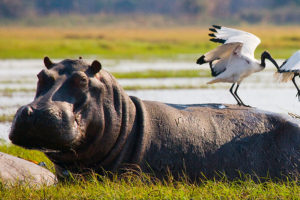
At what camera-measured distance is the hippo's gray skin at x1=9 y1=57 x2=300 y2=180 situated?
492 centimetres

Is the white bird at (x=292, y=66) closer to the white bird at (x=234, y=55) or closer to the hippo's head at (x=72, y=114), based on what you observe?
the white bird at (x=234, y=55)

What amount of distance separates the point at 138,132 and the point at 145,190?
50 cm

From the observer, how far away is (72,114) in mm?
4961

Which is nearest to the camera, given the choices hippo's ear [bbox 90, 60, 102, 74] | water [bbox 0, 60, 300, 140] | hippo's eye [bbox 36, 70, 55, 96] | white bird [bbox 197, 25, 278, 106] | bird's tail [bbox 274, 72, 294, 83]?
hippo's eye [bbox 36, 70, 55, 96]

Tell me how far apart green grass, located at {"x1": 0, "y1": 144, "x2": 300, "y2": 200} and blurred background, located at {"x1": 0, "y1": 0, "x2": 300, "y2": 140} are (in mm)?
5679

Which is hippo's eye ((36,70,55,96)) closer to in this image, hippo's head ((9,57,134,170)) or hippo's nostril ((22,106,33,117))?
hippo's head ((9,57,134,170))

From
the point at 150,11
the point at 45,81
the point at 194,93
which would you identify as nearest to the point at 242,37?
the point at 45,81

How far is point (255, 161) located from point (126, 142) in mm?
1250

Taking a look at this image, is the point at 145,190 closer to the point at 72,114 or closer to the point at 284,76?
the point at 72,114

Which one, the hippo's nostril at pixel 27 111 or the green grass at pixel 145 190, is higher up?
the hippo's nostril at pixel 27 111

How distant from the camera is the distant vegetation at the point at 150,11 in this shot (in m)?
124

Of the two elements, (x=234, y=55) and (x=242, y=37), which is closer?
(x=242, y=37)

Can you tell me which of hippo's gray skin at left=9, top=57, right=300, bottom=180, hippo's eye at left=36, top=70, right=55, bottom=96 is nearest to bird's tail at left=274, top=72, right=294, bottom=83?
hippo's gray skin at left=9, top=57, right=300, bottom=180

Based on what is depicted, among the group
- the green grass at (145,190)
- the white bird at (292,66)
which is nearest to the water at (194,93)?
the white bird at (292,66)
